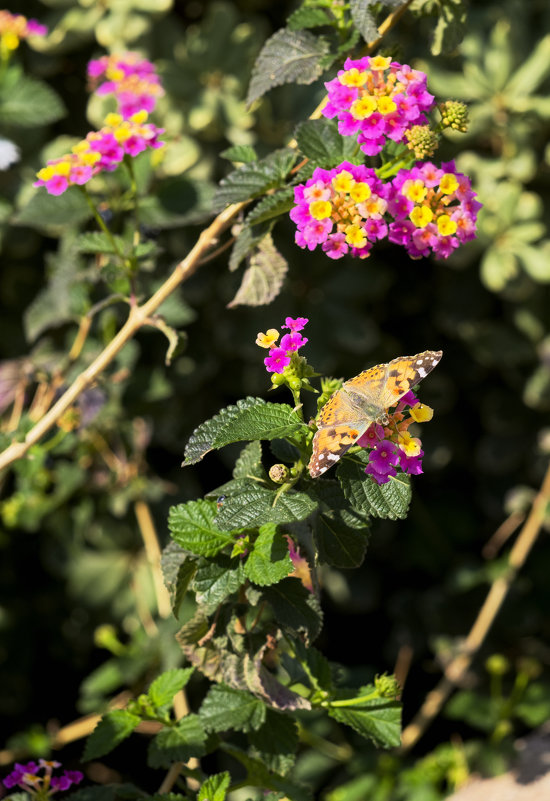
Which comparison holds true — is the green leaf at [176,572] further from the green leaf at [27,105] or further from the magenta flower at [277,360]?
the green leaf at [27,105]

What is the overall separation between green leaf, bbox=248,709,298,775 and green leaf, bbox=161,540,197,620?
18cm

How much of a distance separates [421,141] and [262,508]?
0.36 m

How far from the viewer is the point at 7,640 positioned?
5.89 feet

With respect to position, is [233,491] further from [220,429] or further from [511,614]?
[511,614]

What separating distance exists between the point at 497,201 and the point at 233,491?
968 millimetres

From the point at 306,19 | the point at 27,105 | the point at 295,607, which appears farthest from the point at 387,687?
the point at 27,105

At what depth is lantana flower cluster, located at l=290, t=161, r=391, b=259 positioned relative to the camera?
0.79m

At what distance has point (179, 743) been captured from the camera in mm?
863

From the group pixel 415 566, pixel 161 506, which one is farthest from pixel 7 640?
pixel 415 566

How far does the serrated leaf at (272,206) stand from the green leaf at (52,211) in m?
0.50

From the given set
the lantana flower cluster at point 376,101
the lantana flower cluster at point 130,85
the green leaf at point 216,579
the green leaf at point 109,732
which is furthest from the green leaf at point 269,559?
the lantana flower cluster at point 130,85

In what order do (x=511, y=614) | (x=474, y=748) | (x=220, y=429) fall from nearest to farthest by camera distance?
1. (x=220, y=429)
2. (x=474, y=748)
3. (x=511, y=614)

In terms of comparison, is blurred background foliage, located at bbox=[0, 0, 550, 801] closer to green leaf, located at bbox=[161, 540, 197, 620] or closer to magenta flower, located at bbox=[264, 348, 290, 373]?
green leaf, located at bbox=[161, 540, 197, 620]

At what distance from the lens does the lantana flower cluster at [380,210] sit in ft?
2.60
